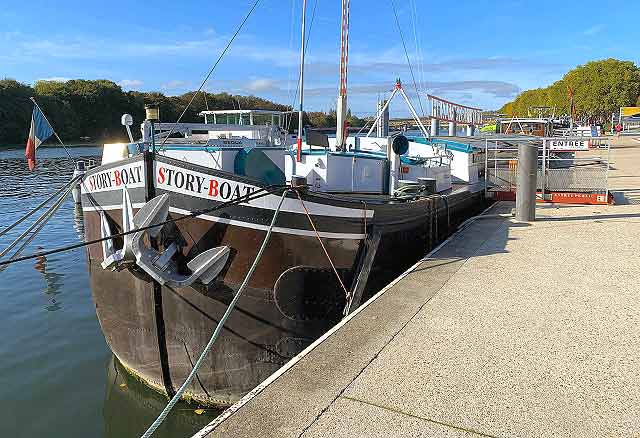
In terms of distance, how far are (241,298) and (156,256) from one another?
1.11 m

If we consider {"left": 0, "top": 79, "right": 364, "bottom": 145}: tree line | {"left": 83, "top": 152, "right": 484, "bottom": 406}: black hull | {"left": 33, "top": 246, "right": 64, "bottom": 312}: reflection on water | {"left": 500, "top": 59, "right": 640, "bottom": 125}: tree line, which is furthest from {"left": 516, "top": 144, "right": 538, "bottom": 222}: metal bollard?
{"left": 500, "top": 59, "right": 640, "bottom": 125}: tree line

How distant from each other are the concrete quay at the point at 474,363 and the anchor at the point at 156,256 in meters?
1.69

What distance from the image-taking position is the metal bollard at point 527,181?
9922mm

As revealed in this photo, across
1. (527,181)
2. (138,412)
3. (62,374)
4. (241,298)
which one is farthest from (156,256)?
(527,181)

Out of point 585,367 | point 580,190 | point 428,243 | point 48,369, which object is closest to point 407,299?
point 585,367

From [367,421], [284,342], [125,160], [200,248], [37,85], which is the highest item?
[37,85]

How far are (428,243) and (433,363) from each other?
501 centimetres

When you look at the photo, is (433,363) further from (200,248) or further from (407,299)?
(200,248)

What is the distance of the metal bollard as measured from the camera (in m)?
9.92

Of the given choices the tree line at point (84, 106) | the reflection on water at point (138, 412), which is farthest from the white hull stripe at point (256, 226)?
the tree line at point (84, 106)

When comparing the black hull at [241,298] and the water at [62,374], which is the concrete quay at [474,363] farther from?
the water at [62,374]

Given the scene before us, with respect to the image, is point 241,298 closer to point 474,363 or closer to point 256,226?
point 256,226

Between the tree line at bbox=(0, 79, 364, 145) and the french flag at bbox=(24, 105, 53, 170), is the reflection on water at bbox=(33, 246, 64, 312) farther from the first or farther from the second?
the tree line at bbox=(0, 79, 364, 145)

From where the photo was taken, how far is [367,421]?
10.9 ft
